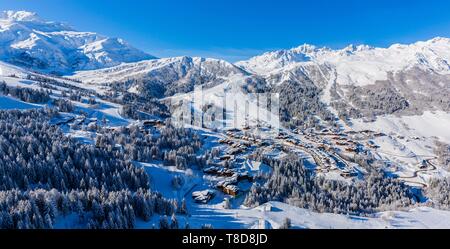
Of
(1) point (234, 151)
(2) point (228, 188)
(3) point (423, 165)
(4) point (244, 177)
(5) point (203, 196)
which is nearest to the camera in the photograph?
(5) point (203, 196)

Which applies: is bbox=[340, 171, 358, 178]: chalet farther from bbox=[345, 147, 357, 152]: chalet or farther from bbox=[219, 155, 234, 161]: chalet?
bbox=[345, 147, 357, 152]: chalet

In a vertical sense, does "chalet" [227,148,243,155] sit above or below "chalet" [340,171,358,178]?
above

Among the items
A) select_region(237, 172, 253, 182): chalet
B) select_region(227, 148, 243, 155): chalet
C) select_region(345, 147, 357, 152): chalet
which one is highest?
select_region(227, 148, 243, 155): chalet

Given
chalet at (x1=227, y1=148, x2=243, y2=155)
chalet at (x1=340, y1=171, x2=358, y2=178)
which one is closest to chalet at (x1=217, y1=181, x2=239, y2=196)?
chalet at (x1=227, y1=148, x2=243, y2=155)

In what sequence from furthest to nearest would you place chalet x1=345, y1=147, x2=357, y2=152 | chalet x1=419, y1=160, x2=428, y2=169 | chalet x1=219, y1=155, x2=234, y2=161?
chalet x1=345, y1=147, x2=357, y2=152
chalet x1=419, y1=160, x2=428, y2=169
chalet x1=219, y1=155, x2=234, y2=161

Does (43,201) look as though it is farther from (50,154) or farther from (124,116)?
(124,116)

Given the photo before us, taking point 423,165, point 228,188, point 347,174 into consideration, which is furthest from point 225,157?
point 423,165

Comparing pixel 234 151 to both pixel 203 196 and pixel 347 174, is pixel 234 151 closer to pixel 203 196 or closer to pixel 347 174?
pixel 347 174

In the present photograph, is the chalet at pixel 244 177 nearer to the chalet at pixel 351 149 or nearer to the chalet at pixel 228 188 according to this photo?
the chalet at pixel 228 188

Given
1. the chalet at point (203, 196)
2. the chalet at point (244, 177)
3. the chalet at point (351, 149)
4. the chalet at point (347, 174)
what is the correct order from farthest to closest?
the chalet at point (351, 149) → the chalet at point (347, 174) → the chalet at point (244, 177) → the chalet at point (203, 196)

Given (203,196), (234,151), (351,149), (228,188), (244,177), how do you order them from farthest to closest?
1. (351,149)
2. (234,151)
3. (244,177)
4. (228,188)
5. (203,196)

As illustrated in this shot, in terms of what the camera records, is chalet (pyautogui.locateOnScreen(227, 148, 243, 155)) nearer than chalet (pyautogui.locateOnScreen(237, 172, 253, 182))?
No

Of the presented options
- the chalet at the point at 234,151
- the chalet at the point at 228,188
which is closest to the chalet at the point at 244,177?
the chalet at the point at 228,188

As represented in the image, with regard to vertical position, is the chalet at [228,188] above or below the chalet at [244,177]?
below
